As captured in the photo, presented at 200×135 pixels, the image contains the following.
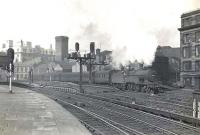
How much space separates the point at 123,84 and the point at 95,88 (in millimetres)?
5228

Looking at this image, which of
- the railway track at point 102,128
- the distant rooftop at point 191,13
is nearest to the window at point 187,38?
the distant rooftop at point 191,13

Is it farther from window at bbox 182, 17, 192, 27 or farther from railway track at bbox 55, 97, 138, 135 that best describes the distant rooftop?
railway track at bbox 55, 97, 138, 135

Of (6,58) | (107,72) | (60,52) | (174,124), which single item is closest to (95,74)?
(107,72)

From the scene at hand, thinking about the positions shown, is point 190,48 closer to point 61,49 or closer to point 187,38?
point 187,38

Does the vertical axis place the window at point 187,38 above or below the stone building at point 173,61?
above

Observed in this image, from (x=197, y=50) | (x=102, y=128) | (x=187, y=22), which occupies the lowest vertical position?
(x=102, y=128)

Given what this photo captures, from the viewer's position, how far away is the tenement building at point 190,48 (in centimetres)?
A: 7531

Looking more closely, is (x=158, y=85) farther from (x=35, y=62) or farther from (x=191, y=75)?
(x=35, y=62)

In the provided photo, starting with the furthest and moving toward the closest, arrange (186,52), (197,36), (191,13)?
(186,52) < (191,13) < (197,36)

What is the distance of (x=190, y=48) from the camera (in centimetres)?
7812

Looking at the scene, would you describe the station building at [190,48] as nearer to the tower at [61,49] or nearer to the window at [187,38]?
the window at [187,38]

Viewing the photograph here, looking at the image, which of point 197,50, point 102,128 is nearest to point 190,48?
point 197,50

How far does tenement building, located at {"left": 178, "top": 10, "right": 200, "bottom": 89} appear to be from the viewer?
247 ft

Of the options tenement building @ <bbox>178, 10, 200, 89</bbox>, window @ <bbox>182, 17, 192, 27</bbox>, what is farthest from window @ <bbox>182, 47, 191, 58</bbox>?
window @ <bbox>182, 17, 192, 27</bbox>
